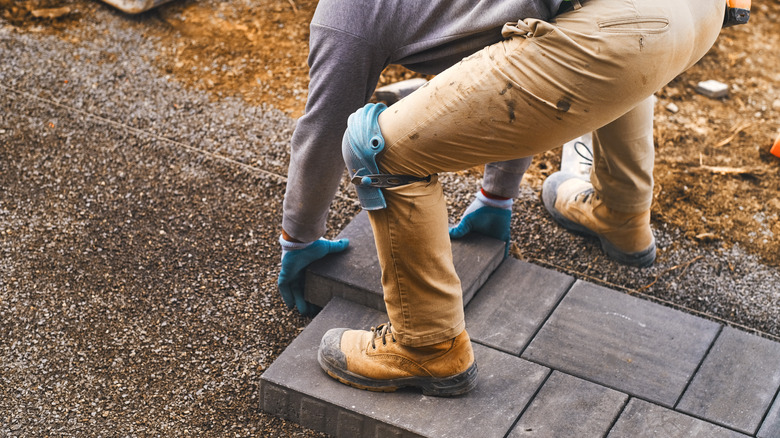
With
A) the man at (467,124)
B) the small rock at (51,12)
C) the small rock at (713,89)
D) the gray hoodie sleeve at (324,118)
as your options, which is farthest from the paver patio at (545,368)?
the small rock at (51,12)

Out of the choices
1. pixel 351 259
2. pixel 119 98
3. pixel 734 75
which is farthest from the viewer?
pixel 734 75

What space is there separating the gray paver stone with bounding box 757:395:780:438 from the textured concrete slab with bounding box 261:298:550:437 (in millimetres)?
622

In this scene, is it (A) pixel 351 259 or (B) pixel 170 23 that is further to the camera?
(B) pixel 170 23

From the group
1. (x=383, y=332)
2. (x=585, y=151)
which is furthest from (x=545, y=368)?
(x=585, y=151)

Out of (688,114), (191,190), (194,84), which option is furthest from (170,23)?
→ (688,114)

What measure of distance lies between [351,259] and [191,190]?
3.06 feet

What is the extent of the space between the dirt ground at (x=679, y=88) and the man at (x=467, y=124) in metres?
1.52

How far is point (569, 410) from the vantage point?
2361mm

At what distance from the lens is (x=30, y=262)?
2.95m

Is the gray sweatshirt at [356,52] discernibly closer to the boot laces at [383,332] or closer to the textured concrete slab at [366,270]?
the textured concrete slab at [366,270]

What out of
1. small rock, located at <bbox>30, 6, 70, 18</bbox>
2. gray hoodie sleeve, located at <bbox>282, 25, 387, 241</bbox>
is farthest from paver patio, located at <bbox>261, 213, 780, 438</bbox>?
small rock, located at <bbox>30, 6, 70, 18</bbox>

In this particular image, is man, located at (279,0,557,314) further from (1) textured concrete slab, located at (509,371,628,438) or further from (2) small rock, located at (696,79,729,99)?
(2) small rock, located at (696,79,729,99)

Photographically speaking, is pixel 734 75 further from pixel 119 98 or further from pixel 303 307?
pixel 119 98

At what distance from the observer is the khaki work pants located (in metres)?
1.75
